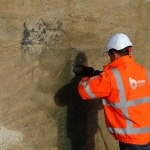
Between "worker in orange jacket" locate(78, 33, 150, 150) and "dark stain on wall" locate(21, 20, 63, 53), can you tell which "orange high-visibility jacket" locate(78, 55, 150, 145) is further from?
"dark stain on wall" locate(21, 20, 63, 53)

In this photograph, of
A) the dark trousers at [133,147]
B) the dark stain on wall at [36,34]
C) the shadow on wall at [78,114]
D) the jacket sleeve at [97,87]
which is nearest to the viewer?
the jacket sleeve at [97,87]

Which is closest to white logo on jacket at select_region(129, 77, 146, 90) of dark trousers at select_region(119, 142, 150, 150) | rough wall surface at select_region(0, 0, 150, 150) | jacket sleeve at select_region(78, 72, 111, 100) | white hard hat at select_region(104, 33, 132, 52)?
jacket sleeve at select_region(78, 72, 111, 100)

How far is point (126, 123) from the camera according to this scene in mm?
3100

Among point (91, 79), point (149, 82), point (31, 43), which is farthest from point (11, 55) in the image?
point (149, 82)

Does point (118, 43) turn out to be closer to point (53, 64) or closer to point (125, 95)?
point (125, 95)

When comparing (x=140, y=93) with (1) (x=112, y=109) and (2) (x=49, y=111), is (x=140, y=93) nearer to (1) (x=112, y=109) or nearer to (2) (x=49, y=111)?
(1) (x=112, y=109)

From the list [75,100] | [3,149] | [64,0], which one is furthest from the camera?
[75,100]

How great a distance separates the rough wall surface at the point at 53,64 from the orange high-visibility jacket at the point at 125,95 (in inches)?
22.3

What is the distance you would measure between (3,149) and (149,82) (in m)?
1.50

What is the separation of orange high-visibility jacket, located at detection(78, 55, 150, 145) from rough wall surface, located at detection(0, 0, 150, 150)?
567 mm

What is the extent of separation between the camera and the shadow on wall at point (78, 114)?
12.4ft

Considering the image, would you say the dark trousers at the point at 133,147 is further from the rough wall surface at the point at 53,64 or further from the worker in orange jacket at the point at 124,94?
the rough wall surface at the point at 53,64

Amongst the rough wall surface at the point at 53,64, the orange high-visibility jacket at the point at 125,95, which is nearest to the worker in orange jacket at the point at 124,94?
the orange high-visibility jacket at the point at 125,95

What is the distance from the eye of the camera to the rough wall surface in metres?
3.17
